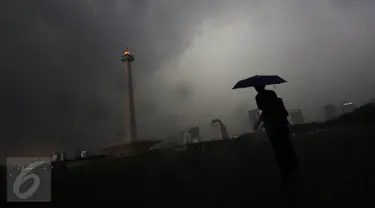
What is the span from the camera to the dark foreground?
646 cm

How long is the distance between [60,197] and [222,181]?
4.35 metres

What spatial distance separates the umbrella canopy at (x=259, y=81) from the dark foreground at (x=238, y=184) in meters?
2.35

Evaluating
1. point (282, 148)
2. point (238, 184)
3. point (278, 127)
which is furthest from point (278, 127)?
point (238, 184)

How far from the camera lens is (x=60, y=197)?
30.4ft

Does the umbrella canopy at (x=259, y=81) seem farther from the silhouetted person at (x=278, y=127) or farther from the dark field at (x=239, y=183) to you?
the dark field at (x=239, y=183)

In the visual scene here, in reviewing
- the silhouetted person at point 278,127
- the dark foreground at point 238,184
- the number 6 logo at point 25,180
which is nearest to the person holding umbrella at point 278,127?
the silhouetted person at point 278,127

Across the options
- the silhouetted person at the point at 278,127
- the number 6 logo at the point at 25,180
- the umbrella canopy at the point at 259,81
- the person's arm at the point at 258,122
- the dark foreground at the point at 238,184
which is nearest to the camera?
the dark foreground at the point at 238,184

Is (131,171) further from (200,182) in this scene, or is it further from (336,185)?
(336,185)

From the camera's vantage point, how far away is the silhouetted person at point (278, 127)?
735 cm

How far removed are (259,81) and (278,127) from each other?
4.08 feet

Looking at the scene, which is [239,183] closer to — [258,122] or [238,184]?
[238,184]

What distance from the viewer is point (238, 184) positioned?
849 centimetres

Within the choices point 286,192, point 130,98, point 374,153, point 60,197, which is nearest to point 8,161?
point 60,197

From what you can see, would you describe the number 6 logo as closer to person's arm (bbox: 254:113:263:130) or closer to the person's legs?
person's arm (bbox: 254:113:263:130)
